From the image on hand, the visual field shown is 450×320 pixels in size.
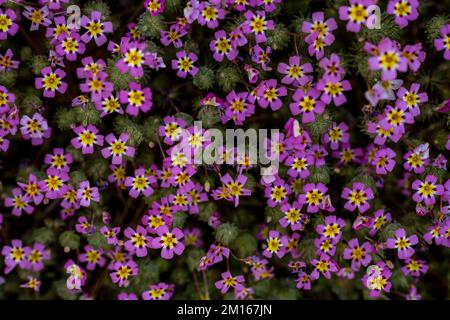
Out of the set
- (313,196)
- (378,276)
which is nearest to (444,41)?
(313,196)

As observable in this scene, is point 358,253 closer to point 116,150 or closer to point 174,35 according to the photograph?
point 116,150

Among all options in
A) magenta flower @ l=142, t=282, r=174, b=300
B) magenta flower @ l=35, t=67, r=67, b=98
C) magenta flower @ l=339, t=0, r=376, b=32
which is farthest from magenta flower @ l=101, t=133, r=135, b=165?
magenta flower @ l=339, t=0, r=376, b=32

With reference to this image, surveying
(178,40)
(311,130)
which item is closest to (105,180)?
(178,40)

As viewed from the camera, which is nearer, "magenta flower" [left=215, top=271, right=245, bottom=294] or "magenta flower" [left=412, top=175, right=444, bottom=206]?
"magenta flower" [left=412, top=175, right=444, bottom=206]

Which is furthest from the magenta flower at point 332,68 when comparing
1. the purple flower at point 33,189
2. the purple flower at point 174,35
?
the purple flower at point 33,189

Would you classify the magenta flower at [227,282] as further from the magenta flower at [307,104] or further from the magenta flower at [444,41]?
the magenta flower at [444,41]

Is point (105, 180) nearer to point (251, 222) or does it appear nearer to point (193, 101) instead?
point (193, 101)

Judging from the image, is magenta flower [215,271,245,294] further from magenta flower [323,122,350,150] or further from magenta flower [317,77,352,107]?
magenta flower [317,77,352,107]
